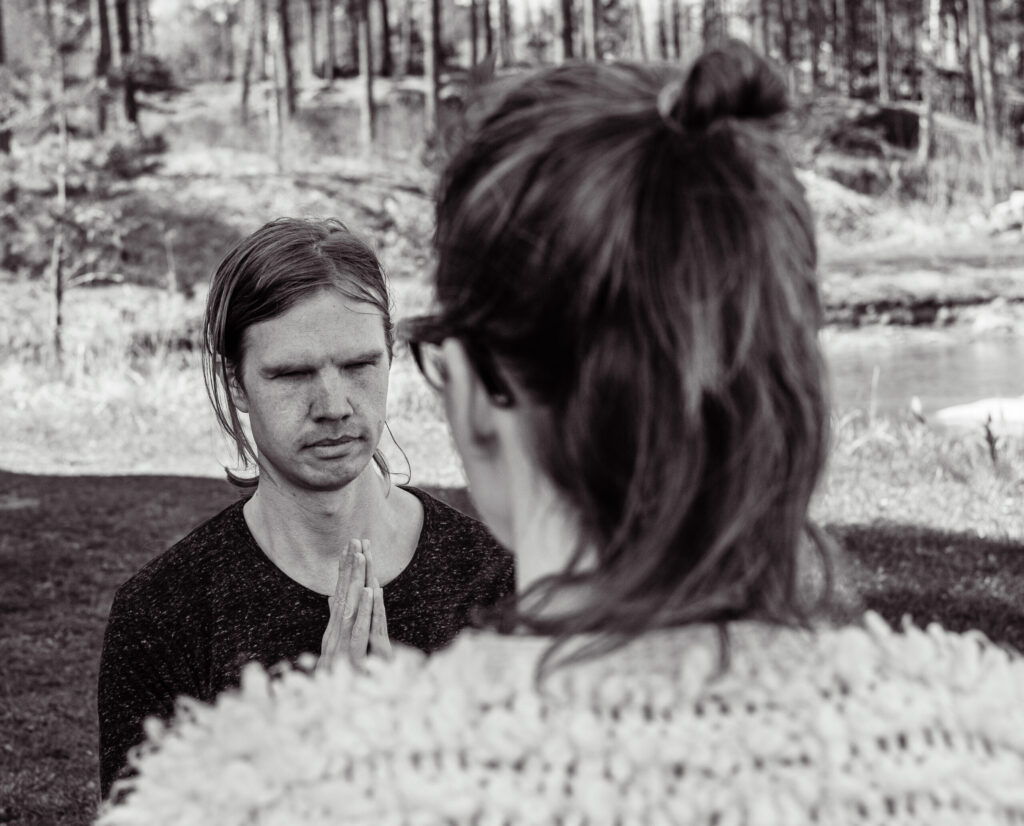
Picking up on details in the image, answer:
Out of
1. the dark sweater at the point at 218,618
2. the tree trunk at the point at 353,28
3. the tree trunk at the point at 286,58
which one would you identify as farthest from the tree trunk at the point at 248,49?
the dark sweater at the point at 218,618

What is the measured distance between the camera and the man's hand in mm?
2084

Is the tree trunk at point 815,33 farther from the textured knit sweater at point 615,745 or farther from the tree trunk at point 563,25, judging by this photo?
the textured knit sweater at point 615,745

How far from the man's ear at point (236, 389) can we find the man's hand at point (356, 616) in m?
0.65

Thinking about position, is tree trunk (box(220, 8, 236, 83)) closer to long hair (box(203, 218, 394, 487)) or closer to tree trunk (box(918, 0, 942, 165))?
tree trunk (box(918, 0, 942, 165))

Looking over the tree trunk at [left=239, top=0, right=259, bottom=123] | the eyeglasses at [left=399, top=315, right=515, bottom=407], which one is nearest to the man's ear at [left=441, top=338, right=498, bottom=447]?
the eyeglasses at [left=399, top=315, right=515, bottom=407]

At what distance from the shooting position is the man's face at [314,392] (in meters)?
2.56

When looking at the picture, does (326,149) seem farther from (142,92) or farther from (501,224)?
Answer: (501,224)

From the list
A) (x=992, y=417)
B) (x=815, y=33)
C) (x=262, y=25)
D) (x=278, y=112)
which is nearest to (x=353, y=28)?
(x=262, y=25)

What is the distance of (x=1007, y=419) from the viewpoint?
9883 mm

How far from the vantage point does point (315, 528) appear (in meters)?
2.54

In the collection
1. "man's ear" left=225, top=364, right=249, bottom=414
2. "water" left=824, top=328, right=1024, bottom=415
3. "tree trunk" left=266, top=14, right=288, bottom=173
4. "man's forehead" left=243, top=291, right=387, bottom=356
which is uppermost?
"tree trunk" left=266, top=14, right=288, bottom=173

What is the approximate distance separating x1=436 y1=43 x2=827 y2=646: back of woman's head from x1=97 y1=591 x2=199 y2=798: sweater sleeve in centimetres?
141

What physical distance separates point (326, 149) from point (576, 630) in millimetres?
33076

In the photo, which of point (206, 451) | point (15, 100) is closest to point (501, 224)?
point (206, 451)
